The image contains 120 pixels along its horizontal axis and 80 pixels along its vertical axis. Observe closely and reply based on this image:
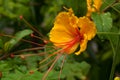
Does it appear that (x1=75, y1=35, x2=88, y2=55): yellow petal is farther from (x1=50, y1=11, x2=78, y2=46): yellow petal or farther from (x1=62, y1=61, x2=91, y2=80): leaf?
(x1=62, y1=61, x2=91, y2=80): leaf

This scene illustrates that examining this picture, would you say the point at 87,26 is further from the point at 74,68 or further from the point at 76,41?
the point at 74,68

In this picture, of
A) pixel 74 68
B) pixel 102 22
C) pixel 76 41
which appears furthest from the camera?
pixel 74 68

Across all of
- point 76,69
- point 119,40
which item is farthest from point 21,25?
point 119,40

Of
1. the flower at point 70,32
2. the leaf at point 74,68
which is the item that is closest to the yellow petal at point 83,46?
the flower at point 70,32

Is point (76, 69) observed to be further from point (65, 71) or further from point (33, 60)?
point (33, 60)

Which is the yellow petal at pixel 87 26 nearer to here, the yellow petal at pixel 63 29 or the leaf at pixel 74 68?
the yellow petal at pixel 63 29

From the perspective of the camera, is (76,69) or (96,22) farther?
(76,69)

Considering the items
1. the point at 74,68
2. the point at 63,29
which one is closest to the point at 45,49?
the point at 63,29
